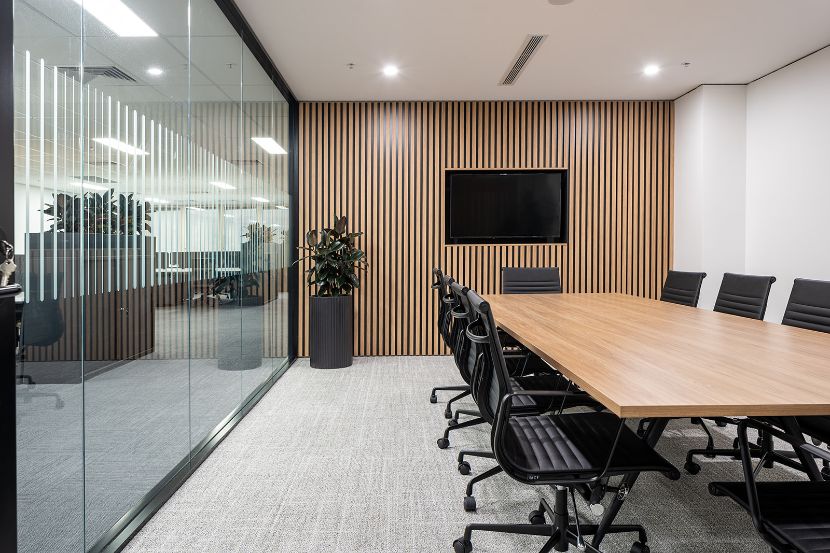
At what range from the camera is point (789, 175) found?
5.00 m

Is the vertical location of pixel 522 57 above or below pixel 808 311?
above

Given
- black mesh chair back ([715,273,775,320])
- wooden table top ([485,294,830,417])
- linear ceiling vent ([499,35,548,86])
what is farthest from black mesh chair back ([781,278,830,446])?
linear ceiling vent ([499,35,548,86])

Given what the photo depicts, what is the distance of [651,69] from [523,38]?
5.61ft

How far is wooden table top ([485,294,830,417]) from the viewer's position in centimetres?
141

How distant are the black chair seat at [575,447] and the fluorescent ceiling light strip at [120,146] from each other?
195 cm

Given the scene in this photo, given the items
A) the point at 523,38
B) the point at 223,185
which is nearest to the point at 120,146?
the point at 223,185

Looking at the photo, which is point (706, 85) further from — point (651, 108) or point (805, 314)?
point (805, 314)

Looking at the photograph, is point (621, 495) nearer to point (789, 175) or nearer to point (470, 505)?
point (470, 505)

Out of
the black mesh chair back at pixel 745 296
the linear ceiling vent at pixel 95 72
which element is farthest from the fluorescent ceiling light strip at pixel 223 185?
the black mesh chair back at pixel 745 296

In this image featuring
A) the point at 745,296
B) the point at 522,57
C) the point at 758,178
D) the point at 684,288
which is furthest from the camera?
the point at 758,178

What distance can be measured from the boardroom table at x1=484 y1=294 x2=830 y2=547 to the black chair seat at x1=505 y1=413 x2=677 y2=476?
0.08 metres

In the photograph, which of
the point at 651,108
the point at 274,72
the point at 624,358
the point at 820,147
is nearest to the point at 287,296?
the point at 274,72

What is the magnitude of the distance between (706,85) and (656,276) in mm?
2339

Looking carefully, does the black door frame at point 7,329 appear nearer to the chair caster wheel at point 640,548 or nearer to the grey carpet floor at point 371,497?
the grey carpet floor at point 371,497
